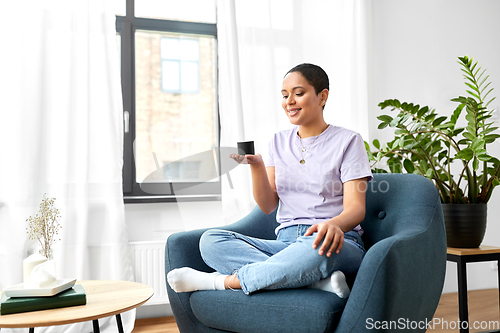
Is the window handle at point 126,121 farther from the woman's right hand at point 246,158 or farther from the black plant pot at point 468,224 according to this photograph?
the black plant pot at point 468,224

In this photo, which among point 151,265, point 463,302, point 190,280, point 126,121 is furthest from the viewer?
point 126,121

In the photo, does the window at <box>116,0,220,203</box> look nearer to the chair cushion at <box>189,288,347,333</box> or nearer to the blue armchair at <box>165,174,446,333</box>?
the blue armchair at <box>165,174,446,333</box>

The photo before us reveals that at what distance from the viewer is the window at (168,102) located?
97.1 inches

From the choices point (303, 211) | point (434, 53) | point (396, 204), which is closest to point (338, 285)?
point (303, 211)

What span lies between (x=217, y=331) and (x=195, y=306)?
4.0 inches

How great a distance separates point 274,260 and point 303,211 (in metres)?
0.30

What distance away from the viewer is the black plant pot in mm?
1892

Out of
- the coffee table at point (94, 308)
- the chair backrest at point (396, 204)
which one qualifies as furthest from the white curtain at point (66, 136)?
the chair backrest at point (396, 204)

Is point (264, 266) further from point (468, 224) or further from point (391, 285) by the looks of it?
point (468, 224)

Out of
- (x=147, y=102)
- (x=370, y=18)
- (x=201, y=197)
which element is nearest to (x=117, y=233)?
(x=201, y=197)

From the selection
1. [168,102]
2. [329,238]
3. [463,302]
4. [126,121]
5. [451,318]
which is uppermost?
[168,102]

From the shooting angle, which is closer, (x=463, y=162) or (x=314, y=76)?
(x=314, y=76)

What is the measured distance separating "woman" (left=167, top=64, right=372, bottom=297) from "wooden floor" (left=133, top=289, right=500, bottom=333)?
1030 millimetres

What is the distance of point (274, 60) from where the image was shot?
2.51m
